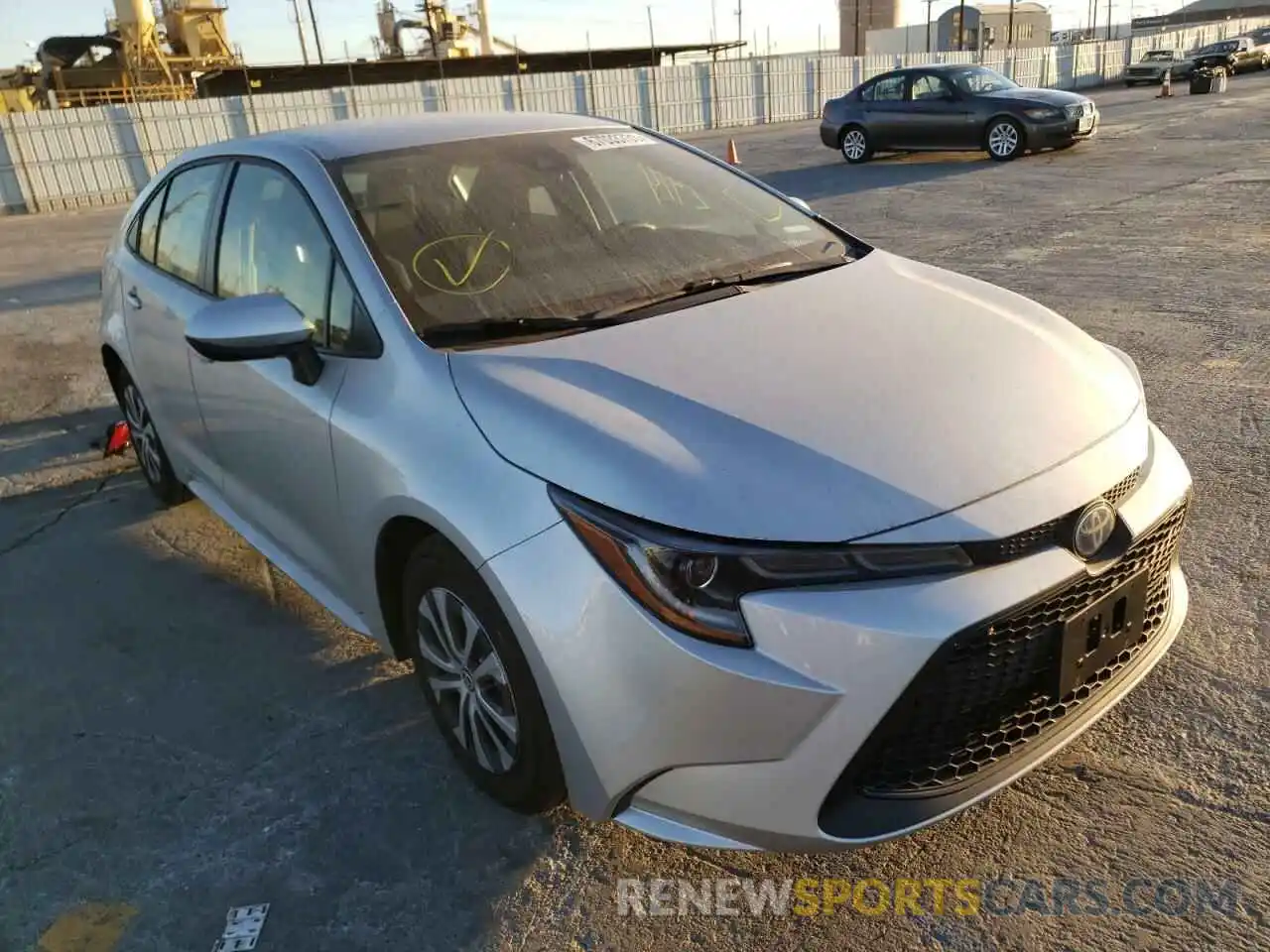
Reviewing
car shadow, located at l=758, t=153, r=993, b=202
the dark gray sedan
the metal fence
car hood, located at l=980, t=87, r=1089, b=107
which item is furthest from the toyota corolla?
the metal fence

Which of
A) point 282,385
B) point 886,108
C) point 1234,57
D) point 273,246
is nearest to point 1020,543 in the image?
point 282,385

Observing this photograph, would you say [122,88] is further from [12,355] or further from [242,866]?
[242,866]

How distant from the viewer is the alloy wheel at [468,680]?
7.37ft

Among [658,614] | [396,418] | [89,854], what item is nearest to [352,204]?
[396,418]

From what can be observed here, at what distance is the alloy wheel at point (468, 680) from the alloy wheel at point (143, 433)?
2.38 metres

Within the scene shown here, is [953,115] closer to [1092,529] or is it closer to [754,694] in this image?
[1092,529]

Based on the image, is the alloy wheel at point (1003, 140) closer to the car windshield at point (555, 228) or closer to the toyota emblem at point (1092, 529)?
the car windshield at point (555, 228)

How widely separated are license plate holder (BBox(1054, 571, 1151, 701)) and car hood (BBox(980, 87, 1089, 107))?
1456 centimetres

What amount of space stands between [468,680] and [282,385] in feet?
3.55

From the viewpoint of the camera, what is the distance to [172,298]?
144 inches

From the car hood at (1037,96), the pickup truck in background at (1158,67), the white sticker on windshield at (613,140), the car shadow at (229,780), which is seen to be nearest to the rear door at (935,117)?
the car hood at (1037,96)

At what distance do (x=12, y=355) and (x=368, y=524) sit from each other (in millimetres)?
6610

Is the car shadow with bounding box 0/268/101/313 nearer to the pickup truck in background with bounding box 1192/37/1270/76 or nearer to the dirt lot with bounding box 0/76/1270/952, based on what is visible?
the dirt lot with bounding box 0/76/1270/952

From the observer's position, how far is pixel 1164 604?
7.67 feet
